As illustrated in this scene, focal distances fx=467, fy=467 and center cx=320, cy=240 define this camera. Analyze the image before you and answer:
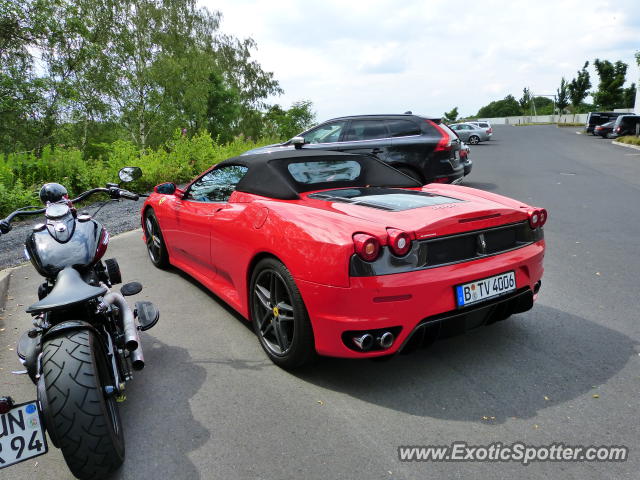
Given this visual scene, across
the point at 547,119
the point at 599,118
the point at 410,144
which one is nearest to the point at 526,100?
the point at 547,119

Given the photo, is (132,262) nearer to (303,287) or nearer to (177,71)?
(303,287)

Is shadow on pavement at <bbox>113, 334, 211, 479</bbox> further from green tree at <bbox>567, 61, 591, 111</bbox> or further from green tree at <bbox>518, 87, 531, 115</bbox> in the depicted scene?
green tree at <bbox>518, 87, 531, 115</bbox>

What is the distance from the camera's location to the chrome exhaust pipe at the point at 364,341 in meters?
2.67

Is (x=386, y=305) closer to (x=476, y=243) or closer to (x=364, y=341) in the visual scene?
(x=364, y=341)

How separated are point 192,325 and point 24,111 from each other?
17.1 meters

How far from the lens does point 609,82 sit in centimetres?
5575

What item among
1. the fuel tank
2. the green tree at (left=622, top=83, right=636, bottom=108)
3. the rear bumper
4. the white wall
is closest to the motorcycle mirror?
the fuel tank

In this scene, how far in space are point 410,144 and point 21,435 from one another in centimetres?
819

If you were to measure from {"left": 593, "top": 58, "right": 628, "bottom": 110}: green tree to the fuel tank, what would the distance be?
6569 cm

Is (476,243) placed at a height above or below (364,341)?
above

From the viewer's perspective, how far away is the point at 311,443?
244 centimetres

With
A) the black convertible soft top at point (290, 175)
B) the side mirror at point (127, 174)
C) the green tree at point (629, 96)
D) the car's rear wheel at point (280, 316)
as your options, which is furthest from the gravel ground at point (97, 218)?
the green tree at point (629, 96)

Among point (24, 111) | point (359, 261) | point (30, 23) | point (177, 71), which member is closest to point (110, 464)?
point (359, 261)

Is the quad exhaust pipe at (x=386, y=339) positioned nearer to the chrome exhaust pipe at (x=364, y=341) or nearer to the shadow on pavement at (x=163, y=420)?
the chrome exhaust pipe at (x=364, y=341)
